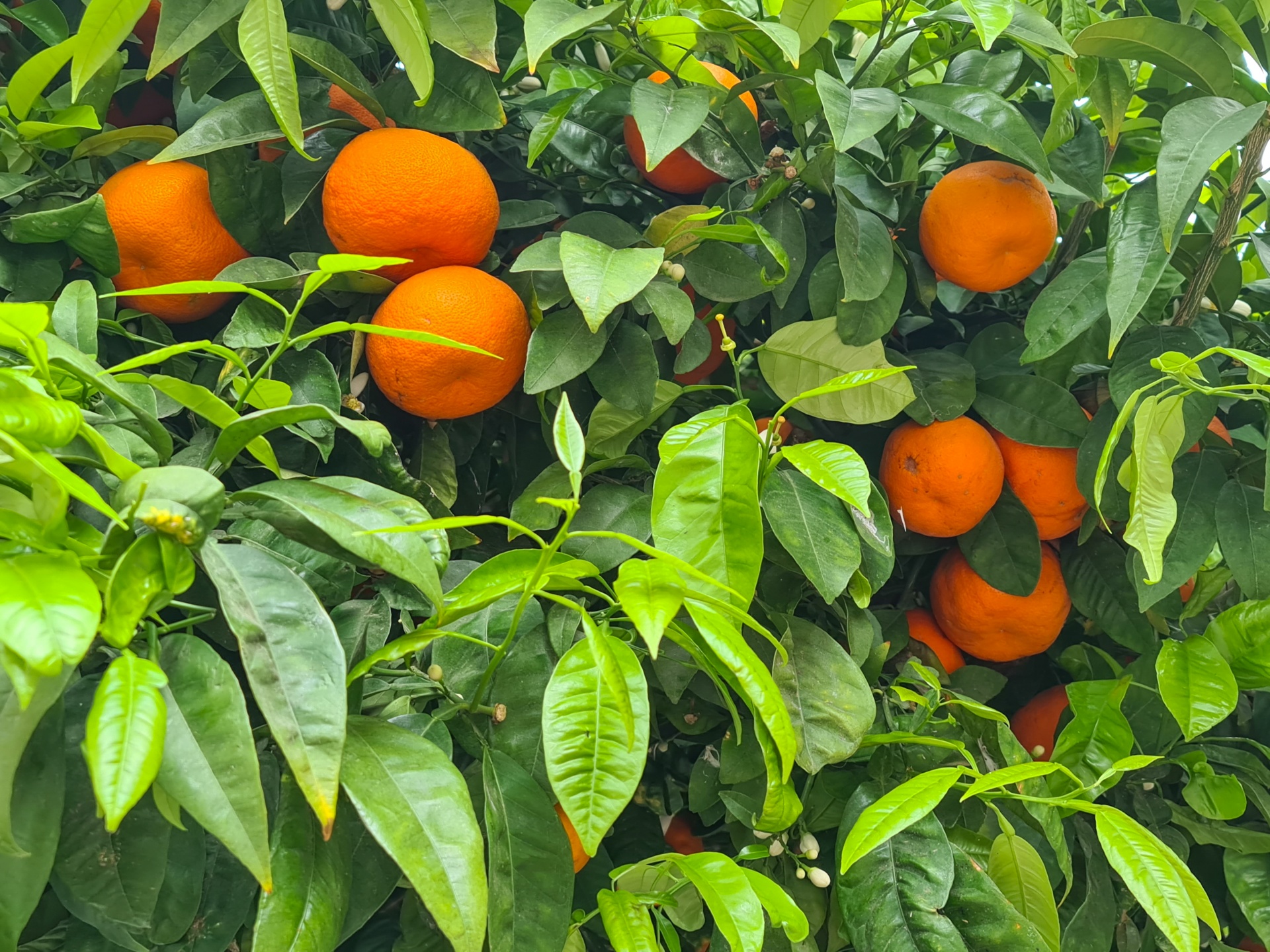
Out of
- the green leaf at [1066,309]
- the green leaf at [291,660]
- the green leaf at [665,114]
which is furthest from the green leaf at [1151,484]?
the green leaf at [291,660]

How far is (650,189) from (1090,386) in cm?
42

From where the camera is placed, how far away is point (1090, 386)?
2.65ft

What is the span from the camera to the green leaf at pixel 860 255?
2.13 feet

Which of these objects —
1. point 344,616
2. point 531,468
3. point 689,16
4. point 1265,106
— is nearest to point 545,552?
point 344,616

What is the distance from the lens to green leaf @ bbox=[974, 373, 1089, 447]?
2.34 ft

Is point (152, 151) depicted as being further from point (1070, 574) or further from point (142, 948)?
point (1070, 574)

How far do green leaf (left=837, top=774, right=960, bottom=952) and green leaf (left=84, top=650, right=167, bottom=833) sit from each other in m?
0.41

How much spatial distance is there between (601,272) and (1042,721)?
1.92 feet

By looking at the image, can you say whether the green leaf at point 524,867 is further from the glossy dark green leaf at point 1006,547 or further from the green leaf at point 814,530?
the glossy dark green leaf at point 1006,547

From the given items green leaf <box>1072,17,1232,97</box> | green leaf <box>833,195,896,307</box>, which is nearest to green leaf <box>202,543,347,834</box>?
green leaf <box>833,195,896,307</box>

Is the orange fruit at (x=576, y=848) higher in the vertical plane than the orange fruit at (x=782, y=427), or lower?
lower

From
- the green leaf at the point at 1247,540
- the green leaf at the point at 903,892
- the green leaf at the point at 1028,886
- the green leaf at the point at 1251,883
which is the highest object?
the green leaf at the point at 1247,540

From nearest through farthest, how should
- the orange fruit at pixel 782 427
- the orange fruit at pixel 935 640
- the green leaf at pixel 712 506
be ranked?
the green leaf at pixel 712 506
the orange fruit at pixel 782 427
the orange fruit at pixel 935 640

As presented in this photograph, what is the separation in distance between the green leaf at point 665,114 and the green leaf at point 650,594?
26cm
